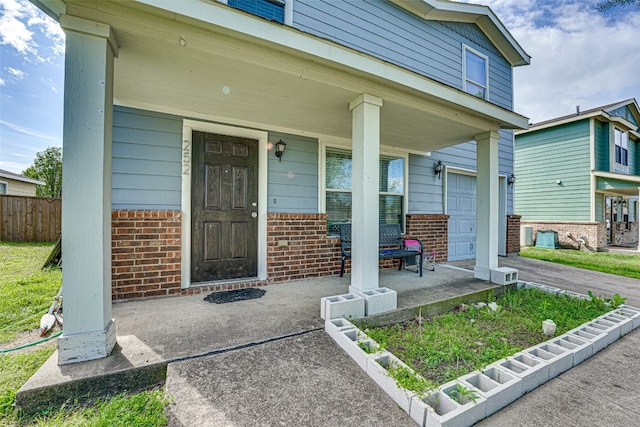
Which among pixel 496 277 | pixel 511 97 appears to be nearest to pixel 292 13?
pixel 496 277

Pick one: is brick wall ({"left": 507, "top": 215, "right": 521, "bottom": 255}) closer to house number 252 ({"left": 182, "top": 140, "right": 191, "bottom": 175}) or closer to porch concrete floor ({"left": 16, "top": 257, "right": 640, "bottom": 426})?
porch concrete floor ({"left": 16, "top": 257, "right": 640, "bottom": 426})

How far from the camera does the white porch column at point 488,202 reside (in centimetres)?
394

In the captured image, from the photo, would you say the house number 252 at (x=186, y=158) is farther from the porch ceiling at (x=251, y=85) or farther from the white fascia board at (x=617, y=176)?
the white fascia board at (x=617, y=176)

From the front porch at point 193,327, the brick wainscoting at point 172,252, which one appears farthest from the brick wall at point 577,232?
the brick wainscoting at point 172,252

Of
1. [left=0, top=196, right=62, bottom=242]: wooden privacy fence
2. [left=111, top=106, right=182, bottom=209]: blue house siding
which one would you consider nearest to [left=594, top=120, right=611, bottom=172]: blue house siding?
[left=111, top=106, right=182, bottom=209]: blue house siding

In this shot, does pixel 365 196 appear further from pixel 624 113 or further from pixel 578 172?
pixel 624 113

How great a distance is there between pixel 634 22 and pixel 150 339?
4.25m

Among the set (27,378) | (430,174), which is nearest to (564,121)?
(430,174)

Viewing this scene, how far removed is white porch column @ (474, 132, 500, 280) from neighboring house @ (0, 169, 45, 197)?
1616 centimetres

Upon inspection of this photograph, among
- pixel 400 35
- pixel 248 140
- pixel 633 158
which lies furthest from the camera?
pixel 633 158

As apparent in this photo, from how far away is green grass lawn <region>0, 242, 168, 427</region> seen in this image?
1442 mm

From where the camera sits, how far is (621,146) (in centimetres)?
1054

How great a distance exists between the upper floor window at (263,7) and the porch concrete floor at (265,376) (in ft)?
13.0

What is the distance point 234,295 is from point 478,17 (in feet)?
23.9
